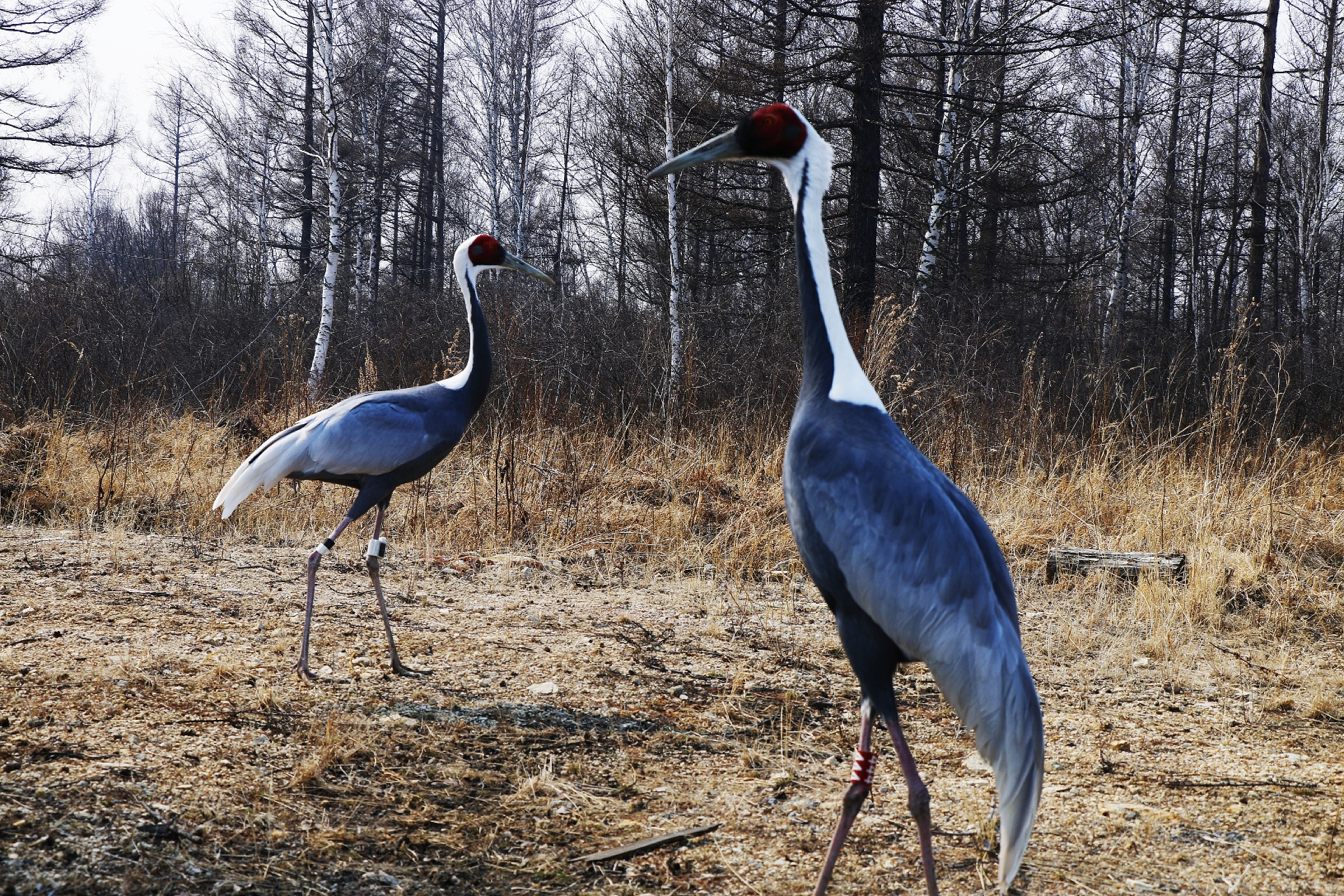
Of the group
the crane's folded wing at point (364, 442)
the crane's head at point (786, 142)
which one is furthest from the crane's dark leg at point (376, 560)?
the crane's head at point (786, 142)

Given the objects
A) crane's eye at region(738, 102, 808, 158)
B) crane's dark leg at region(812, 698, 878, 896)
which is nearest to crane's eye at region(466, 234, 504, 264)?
crane's eye at region(738, 102, 808, 158)

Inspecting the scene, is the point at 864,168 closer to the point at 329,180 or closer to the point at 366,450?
the point at 329,180

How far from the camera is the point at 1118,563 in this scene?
19.0 ft

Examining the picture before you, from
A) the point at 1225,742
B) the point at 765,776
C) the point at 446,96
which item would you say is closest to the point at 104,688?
the point at 765,776

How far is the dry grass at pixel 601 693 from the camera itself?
2.56m

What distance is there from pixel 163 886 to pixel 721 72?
1213 cm

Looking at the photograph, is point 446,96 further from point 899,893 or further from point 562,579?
point 899,893

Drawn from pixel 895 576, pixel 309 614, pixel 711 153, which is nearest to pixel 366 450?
pixel 309 614

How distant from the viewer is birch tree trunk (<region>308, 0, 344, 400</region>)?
1276cm

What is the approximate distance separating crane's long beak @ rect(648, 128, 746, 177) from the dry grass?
1999mm

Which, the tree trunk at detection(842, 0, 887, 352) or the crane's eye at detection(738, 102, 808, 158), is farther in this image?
the tree trunk at detection(842, 0, 887, 352)

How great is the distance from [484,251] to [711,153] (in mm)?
2708

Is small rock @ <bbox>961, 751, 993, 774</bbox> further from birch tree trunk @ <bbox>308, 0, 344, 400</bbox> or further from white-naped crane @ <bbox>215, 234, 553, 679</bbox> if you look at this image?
birch tree trunk @ <bbox>308, 0, 344, 400</bbox>

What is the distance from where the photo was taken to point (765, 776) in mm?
3209
